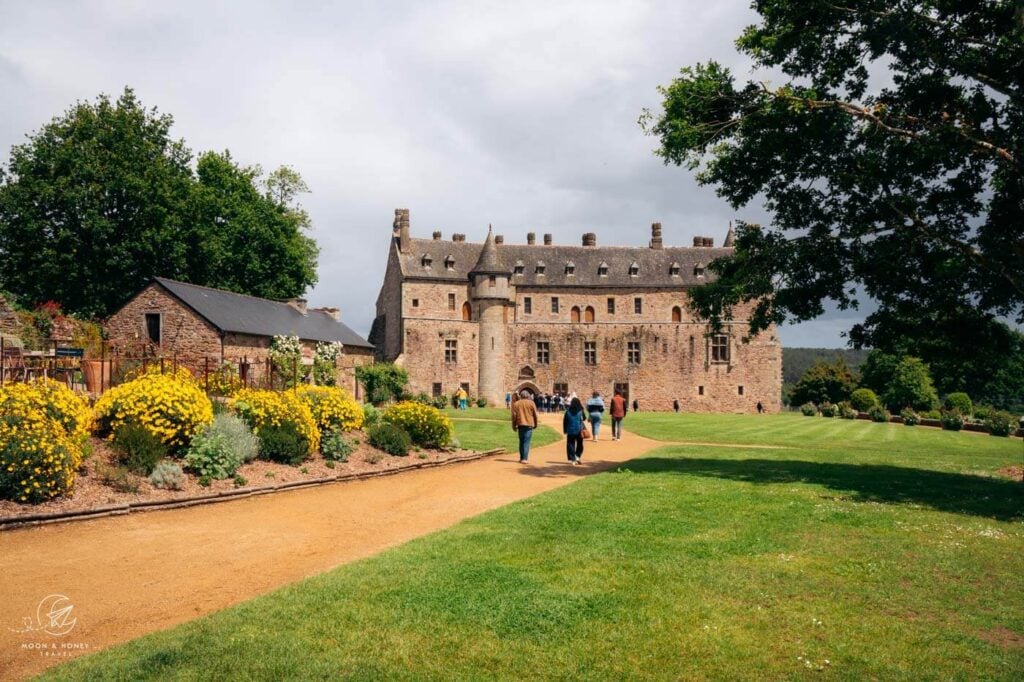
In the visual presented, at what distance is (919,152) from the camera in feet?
42.6

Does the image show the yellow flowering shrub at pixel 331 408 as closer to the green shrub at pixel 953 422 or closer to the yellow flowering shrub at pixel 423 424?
the yellow flowering shrub at pixel 423 424

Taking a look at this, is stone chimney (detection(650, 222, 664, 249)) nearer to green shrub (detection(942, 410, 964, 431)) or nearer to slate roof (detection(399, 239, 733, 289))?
slate roof (detection(399, 239, 733, 289))

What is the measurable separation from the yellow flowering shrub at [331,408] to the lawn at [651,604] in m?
7.87

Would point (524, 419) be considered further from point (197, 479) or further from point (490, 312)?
point (490, 312)

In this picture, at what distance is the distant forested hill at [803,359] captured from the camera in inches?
5741

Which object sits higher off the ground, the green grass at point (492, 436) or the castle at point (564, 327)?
the castle at point (564, 327)

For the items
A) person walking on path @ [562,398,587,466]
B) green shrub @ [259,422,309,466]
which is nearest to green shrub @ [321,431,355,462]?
green shrub @ [259,422,309,466]

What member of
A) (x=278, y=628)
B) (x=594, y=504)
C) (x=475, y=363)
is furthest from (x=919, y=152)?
(x=475, y=363)

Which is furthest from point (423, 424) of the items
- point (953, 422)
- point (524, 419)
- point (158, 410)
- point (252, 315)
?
point (953, 422)

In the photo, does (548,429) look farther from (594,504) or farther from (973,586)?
(973,586)

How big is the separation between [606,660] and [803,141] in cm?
1272

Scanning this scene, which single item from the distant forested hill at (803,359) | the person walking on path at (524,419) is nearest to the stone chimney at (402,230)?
the person walking on path at (524,419)

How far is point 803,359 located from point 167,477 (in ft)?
588

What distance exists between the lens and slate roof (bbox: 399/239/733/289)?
5569cm
